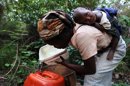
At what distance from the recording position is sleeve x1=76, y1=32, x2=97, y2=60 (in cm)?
306

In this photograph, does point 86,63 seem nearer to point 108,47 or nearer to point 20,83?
point 108,47

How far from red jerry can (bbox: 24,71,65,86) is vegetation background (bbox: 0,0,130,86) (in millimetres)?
1985

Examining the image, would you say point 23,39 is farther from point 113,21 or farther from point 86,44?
point 86,44

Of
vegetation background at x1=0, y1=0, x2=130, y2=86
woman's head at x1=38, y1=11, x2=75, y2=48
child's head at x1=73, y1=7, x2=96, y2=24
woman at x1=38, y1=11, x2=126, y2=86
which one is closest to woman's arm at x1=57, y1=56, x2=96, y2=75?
woman at x1=38, y1=11, x2=126, y2=86

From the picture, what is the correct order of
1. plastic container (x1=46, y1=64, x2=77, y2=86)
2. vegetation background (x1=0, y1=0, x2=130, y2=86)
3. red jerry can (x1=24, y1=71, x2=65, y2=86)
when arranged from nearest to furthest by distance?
1. red jerry can (x1=24, y1=71, x2=65, y2=86)
2. plastic container (x1=46, y1=64, x2=77, y2=86)
3. vegetation background (x1=0, y1=0, x2=130, y2=86)

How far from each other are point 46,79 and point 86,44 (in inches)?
21.0

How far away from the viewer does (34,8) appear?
6824 mm

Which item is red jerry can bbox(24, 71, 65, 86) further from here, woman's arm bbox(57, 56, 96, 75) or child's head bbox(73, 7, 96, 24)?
child's head bbox(73, 7, 96, 24)

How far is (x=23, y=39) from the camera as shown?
6.32 metres

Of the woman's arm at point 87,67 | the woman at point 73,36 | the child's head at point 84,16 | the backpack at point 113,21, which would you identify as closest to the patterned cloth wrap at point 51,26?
the woman at point 73,36

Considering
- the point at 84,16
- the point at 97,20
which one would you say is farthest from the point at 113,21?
the point at 84,16

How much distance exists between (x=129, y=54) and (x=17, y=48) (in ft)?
8.07

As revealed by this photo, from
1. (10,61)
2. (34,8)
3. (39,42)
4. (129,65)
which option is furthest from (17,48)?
(129,65)

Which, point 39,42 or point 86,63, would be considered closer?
point 86,63
